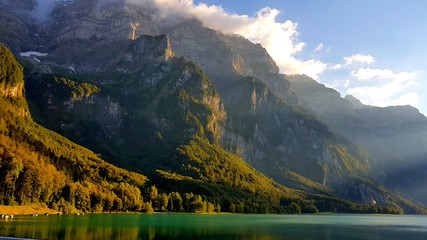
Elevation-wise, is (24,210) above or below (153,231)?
above

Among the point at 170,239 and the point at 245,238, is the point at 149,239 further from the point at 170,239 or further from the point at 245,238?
the point at 245,238

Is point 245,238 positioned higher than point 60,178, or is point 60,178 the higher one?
point 60,178

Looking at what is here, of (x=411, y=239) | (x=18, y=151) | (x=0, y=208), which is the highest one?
(x=18, y=151)

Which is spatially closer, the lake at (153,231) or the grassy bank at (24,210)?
the lake at (153,231)

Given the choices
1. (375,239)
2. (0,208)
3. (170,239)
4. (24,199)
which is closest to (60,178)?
(24,199)

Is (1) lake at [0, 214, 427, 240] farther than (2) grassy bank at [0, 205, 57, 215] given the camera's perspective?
No

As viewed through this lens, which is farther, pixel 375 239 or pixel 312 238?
pixel 375 239

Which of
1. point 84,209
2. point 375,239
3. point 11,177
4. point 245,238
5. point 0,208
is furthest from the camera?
point 84,209

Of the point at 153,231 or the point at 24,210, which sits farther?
the point at 24,210

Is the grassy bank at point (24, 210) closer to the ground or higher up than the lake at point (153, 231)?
higher up

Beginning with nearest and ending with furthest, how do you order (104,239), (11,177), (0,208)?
(104,239)
(0,208)
(11,177)

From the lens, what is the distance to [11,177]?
162 m

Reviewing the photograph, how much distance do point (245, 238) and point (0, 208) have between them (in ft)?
319

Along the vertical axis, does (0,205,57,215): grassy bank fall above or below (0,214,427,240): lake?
above
